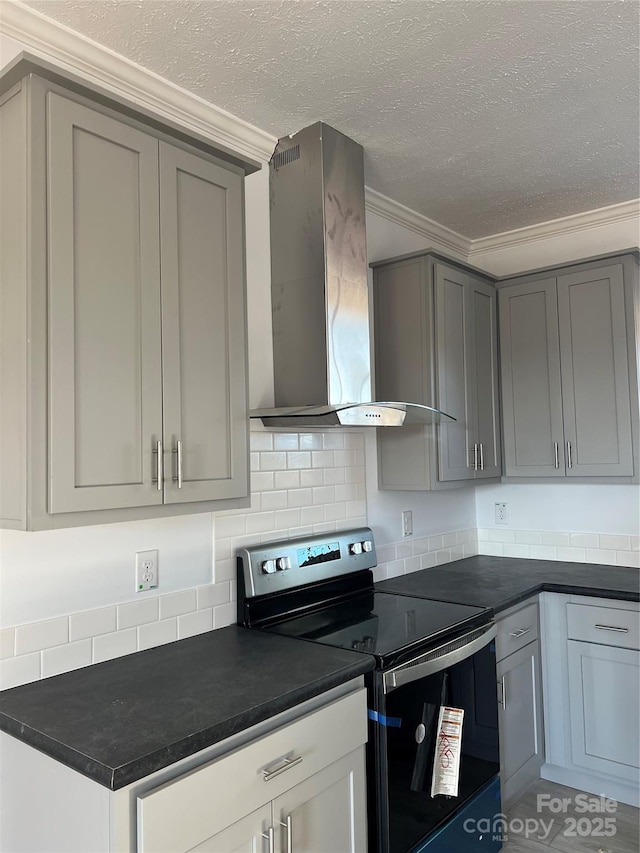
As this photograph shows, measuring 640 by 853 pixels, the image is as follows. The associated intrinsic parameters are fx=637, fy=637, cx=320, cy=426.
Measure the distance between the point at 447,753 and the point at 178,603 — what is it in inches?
38.5

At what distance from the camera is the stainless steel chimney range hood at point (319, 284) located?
2256 mm

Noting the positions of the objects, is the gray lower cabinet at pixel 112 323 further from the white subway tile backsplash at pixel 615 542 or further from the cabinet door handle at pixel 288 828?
the white subway tile backsplash at pixel 615 542

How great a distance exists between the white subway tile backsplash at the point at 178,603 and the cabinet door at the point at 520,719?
124cm

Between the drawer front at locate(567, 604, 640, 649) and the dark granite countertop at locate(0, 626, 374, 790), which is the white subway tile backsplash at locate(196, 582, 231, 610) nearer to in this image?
the dark granite countertop at locate(0, 626, 374, 790)

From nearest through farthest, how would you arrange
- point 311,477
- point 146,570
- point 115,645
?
point 115,645 → point 146,570 → point 311,477

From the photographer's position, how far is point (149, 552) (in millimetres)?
1981

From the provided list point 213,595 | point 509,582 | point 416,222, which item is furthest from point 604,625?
point 416,222

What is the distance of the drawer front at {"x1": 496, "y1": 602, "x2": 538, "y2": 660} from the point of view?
8.29 ft

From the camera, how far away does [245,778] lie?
1.43 metres

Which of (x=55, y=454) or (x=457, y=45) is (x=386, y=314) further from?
(x=55, y=454)

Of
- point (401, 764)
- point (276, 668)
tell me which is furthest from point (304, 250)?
point (401, 764)

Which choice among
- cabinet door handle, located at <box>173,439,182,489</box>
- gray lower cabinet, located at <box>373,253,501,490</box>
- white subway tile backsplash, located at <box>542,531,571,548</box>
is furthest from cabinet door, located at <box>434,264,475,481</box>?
cabinet door handle, located at <box>173,439,182,489</box>

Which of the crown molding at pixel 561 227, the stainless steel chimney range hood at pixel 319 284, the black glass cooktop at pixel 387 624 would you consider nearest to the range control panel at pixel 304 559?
the black glass cooktop at pixel 387 624

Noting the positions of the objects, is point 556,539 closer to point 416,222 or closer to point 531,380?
point 531,380
